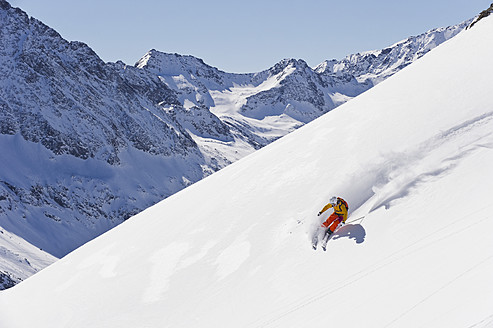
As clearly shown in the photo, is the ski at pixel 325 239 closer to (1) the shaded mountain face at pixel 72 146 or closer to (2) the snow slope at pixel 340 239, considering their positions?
(2) the snow slope at pixel 340 239

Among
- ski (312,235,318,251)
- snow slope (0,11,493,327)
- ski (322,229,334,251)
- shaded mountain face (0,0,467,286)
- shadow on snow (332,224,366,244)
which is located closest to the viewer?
snow slope (0,11,493,327)

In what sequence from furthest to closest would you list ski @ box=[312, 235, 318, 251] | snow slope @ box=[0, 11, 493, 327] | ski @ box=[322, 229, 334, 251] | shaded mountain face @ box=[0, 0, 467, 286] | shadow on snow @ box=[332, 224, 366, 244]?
shaded mountain face @ box=[0, 0, 467, 286] < ski @ box=[312, 235, 318, 251] < ski @ box=[322, 229, 334, 251] < shadow on snow @ box=[332, 224, 366, 244] < snow slope @ box=[0, 11, 493, 327]

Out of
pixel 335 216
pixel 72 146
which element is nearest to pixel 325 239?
pixel 335 216

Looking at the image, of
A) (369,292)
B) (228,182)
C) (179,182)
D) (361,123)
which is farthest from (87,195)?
(369,292)

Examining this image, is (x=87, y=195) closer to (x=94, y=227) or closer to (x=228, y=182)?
(x=94, y=227)

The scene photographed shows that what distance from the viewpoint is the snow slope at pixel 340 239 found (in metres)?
8.05

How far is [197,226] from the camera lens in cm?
1489

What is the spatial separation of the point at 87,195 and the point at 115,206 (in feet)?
18.8

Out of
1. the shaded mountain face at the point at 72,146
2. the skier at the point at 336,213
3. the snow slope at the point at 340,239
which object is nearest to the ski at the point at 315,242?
the snow slope at the point at 340,239

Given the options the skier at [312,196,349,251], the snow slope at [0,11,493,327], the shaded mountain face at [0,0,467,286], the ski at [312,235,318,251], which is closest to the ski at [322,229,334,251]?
the skier at [312,196,349,251]

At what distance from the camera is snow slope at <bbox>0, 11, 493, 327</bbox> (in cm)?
805

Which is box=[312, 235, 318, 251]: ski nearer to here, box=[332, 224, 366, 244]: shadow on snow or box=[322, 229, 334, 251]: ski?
box=[322, 229, 334, 251]: ski

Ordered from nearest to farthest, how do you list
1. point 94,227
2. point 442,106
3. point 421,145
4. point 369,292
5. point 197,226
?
1. point 369,292
2. point 421,145
3. point 442,106
4. point 197,226
5. point 94,227

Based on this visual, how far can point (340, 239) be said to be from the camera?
10477mm
